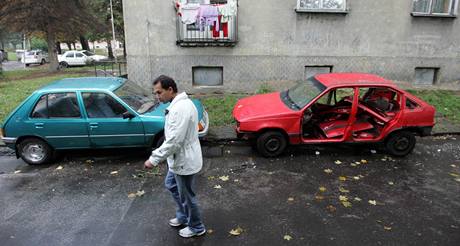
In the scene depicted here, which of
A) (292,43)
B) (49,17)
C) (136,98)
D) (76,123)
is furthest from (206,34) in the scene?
(49,17)

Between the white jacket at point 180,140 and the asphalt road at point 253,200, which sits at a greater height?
the white jacket at point 180,140

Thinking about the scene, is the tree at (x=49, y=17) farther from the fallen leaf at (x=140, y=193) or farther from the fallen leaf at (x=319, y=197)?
the fallen leaf at (x=319, y=197)

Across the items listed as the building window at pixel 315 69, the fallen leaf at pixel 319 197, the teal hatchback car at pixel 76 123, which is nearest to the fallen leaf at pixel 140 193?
the teal hatchback car at pixel 76 123

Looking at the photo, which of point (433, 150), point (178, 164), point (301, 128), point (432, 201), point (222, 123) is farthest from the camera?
point (222, 123)

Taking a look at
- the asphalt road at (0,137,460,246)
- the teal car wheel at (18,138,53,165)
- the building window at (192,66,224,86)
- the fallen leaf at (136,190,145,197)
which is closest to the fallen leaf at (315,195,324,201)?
the asphalt road at (0,137,460,246)

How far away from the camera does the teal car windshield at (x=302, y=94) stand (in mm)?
5805

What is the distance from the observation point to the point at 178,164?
3.22 metres

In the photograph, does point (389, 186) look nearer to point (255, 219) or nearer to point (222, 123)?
point (255, 219)

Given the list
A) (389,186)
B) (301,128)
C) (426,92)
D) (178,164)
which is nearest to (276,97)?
(301,128)

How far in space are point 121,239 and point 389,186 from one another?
393cm

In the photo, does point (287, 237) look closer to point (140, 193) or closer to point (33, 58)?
point (140, 193)

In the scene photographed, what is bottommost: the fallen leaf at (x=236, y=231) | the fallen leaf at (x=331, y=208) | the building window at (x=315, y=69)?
the fallen leaf at (x=236, y=231)

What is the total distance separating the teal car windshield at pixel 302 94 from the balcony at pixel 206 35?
3.89 m

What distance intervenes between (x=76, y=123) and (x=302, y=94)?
13.6 feet
